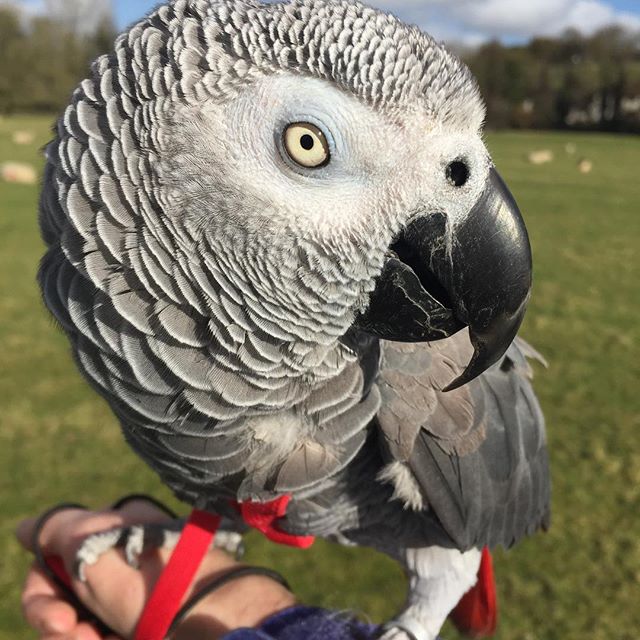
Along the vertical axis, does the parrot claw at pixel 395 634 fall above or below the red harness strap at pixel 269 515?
below

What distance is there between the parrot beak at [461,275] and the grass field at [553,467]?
66.2 inches

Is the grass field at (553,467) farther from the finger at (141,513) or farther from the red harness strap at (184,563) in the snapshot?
the red harness strap at (184,563)

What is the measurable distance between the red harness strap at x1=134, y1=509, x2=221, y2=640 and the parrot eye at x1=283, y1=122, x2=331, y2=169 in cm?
87

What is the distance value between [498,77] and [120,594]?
32017 millimetres

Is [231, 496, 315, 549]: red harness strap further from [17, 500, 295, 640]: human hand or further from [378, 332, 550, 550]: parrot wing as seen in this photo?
[378, 332, 550, 550]: parrot wing

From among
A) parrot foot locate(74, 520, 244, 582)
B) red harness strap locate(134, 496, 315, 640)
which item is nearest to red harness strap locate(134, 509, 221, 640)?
red harness strap locate(134, 496, 315, 640)

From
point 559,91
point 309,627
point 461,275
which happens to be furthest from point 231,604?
point 559,91

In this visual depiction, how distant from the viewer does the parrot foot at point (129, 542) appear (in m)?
1.42

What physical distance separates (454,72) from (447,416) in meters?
0.65

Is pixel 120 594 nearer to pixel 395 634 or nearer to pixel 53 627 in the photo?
pixel 53 627

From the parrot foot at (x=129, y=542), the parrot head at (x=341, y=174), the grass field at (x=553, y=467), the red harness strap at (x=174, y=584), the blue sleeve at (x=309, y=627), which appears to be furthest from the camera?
the grass field at (x=553, y=467)

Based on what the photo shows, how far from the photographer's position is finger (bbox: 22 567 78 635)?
1.29 meters

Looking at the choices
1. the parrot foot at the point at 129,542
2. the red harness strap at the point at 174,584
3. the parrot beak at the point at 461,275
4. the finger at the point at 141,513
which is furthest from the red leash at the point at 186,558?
the parrot beak at the point at 461,275

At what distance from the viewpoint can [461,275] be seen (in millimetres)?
861
